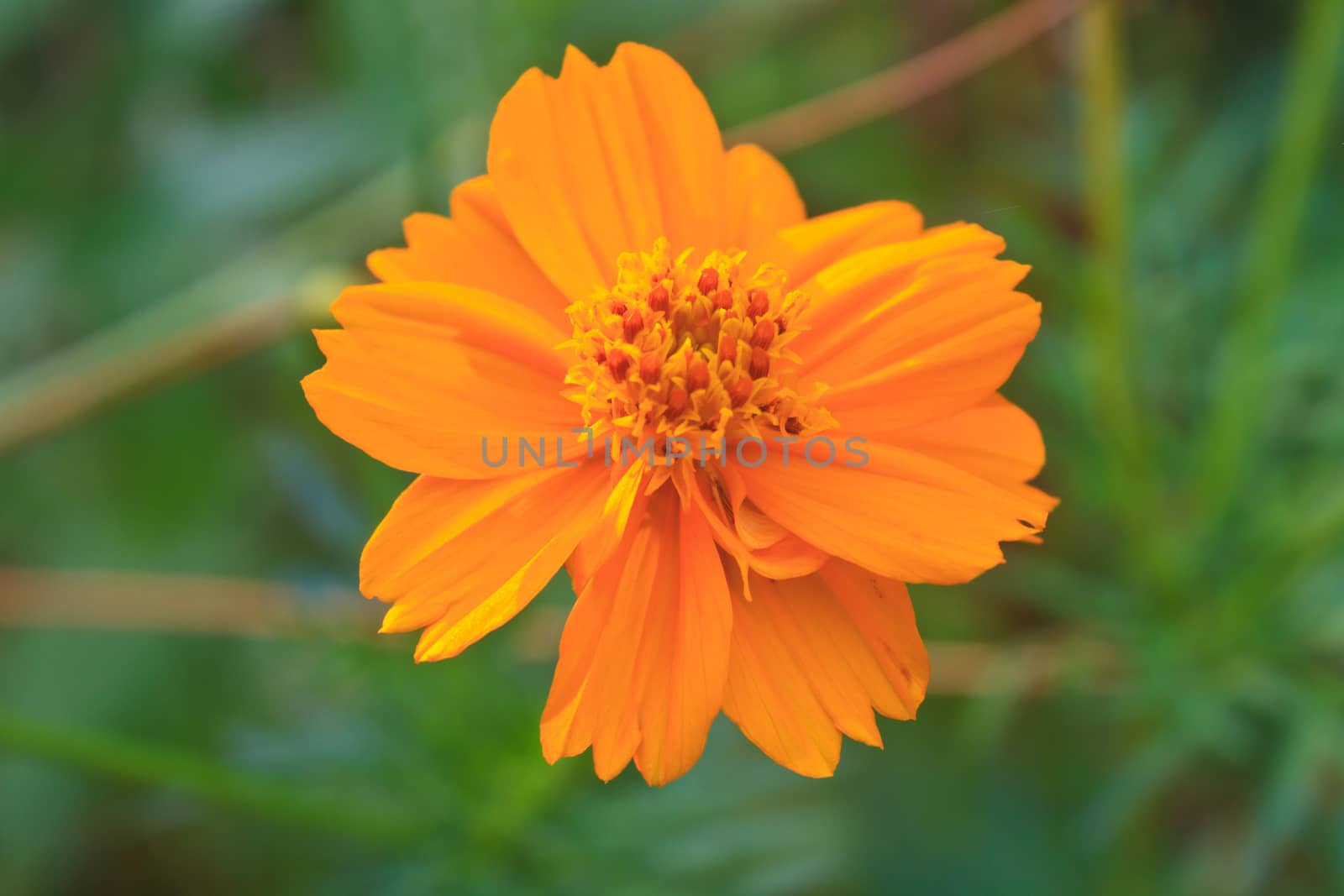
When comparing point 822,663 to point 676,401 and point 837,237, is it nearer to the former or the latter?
point 676,401

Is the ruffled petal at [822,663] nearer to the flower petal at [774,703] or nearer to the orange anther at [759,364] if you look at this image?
the flower petal at [774,703]

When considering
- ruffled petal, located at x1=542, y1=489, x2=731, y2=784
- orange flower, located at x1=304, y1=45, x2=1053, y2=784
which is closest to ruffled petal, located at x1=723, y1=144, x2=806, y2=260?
orange flower, located at x1=304, y1=45, x2=1053, y2=784

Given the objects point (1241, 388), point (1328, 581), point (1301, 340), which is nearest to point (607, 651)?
point (1241, 388)

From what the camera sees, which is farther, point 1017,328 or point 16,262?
point 16,262

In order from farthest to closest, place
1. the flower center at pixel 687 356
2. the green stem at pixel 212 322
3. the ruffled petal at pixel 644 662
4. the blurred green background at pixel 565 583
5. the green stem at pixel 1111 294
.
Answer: the green stem at pixel 212 322 → the blurred green background at pixel 565 583 → the green stem at pixel 1111 294 → the flower center at pixel 687 356 → the ruffled petal at pixel 644 662

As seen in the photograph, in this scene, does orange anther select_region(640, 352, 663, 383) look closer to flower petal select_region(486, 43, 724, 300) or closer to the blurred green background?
flower petal select_region(486, 43, 724, 300)

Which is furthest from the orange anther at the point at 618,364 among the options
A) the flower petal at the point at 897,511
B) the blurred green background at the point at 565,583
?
the blurred green background at the point at 565,583

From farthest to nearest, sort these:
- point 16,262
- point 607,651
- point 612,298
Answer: point 16,262 → point 612,298 → point 607,651

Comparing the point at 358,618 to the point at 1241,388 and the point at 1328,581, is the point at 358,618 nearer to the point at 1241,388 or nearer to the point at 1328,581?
the point at 1241,388
